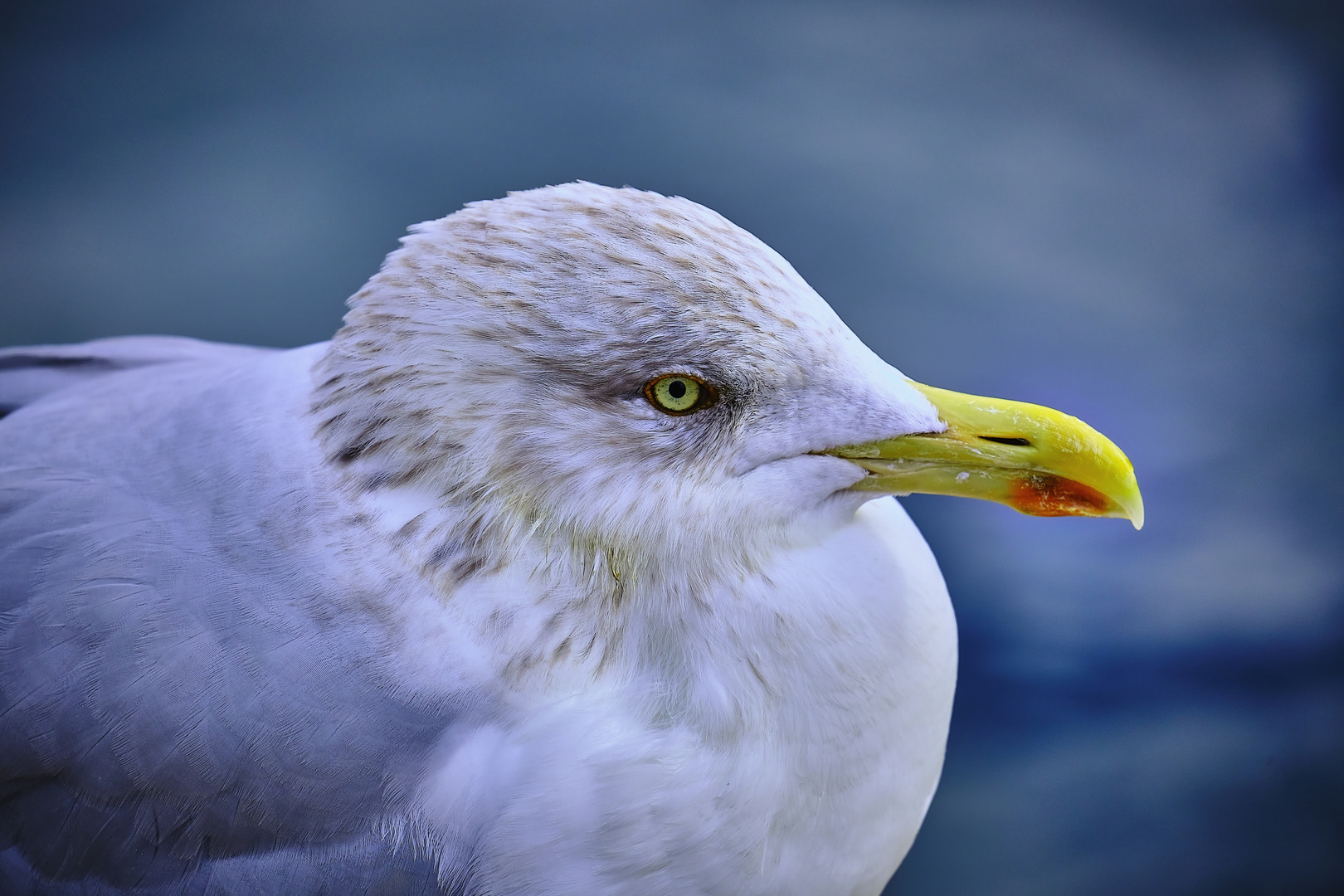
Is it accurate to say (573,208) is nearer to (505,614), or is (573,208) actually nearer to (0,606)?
(505,614)

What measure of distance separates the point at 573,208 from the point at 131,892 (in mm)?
522

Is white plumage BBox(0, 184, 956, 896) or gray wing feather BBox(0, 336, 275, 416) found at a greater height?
white plumage BBox(0, 184, 956, 896)

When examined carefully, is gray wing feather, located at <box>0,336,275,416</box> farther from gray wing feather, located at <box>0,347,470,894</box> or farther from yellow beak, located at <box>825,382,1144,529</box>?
yellow beak, located at <box>825,382,1144,529</box>

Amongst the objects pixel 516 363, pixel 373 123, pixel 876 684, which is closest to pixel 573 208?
pixel 516 363

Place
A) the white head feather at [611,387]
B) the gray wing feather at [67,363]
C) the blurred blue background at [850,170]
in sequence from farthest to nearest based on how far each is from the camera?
the blurred blue background at [850,170]
the gray wing feather at [67,363]
the white head feather at [611,387]

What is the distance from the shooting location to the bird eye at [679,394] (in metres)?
0.66

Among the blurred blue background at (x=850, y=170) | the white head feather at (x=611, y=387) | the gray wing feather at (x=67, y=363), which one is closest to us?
the white head feather at (x=611, y=387)

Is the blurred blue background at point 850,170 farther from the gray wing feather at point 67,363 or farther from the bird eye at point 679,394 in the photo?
the bird eye at point 679,394

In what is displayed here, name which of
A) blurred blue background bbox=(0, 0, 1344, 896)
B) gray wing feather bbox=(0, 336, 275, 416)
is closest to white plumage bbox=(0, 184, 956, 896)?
gray wing feather bbox=(0, 336, 275, 416)

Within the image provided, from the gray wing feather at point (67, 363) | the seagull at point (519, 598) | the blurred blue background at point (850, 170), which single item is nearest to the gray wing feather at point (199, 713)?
the seagull at point (519, 598)

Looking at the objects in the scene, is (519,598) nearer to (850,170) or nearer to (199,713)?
(199,713)

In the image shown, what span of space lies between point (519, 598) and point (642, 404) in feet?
0.49

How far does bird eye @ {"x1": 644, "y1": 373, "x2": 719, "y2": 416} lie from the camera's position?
0.66 metres

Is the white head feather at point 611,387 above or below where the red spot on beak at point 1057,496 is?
below
